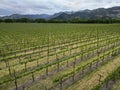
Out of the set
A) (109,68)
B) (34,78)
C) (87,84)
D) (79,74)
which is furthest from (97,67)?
(34,78)

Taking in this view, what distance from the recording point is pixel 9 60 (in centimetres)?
2209

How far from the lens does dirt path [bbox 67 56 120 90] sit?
1443 centimetres

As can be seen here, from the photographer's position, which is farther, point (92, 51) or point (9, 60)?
point (92, 51)

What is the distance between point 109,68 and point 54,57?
712 centimetres

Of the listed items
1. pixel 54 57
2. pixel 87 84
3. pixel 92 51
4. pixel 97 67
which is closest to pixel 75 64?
Answer: pixel 97 67

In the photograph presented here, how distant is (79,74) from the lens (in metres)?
17.2

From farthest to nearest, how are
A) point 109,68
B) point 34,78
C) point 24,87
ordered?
point 109,68 → point 34,78 → point 24,87

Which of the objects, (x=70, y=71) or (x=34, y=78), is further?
(x=70, y=71)

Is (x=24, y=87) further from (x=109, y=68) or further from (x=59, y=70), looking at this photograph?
(x=109, y=68)

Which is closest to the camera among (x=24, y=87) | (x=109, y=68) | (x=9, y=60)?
(x=24, y=87)

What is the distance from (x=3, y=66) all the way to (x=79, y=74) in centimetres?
801

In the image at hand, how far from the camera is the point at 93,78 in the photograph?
16.3 metres

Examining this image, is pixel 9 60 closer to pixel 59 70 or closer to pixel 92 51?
pixel 59 70

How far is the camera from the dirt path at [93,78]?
14.4 m
